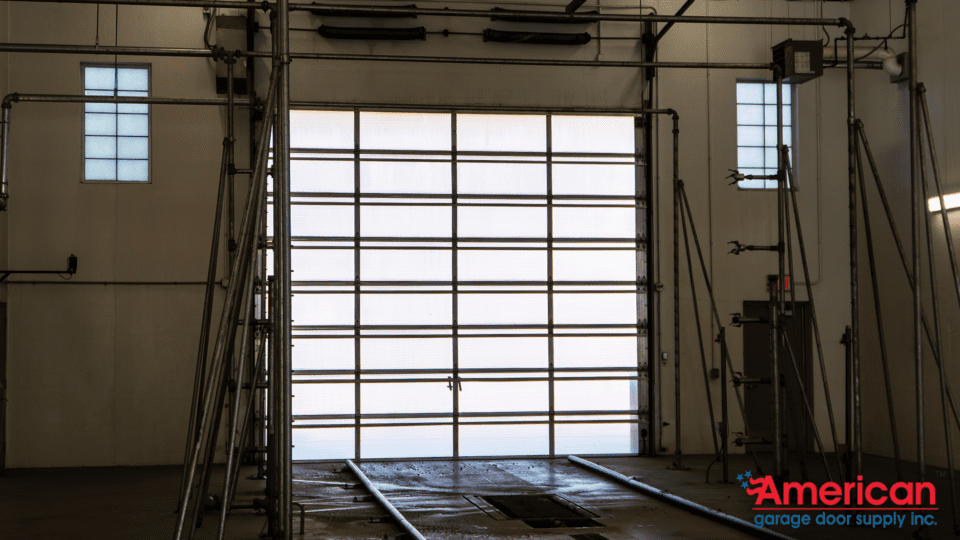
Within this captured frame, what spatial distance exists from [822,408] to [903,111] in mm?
4313

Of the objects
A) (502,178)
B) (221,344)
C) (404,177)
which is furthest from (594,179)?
(221,344)

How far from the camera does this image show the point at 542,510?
8977 millimetres

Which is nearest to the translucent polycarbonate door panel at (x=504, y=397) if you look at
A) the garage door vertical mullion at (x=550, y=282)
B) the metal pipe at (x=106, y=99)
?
the garage door vertical mullion at (x=550, y=282)

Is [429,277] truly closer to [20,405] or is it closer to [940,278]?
[20,405]

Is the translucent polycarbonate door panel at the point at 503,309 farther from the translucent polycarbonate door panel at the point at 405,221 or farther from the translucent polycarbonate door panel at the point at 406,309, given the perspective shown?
the translucent polycarbonate door panel at the point at 405,221

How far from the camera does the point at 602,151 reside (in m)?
13.4

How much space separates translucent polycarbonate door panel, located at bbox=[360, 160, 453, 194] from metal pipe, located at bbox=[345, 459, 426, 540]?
381 centimetres

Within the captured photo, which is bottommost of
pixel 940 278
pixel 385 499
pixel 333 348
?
pixel 385 499

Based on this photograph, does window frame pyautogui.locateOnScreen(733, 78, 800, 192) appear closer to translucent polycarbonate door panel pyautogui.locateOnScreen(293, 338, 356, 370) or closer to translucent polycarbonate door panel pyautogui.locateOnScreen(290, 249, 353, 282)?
translucent polycarbonate door panel pyautogui.locateOnScreen(290, 249, 353, 282)

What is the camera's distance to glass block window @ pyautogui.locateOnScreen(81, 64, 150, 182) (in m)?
12.4

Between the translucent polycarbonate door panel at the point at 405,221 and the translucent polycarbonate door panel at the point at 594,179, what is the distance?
5.52 feet

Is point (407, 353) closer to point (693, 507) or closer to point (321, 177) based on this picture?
point (321, 177)

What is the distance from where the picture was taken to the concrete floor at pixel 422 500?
7801 mm

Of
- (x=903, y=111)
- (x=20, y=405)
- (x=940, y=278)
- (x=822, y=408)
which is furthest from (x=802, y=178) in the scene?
(x=20, y=405)
